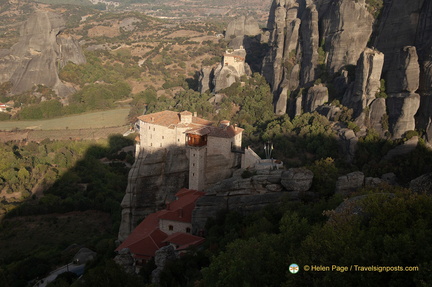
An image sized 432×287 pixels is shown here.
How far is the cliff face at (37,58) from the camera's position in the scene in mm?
83938

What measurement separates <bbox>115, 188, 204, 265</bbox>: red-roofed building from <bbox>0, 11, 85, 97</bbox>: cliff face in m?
58.5

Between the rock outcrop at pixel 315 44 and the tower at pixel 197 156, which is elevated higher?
the rock outcrop at pixel 315 44

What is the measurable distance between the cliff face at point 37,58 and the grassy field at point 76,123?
34.2ft

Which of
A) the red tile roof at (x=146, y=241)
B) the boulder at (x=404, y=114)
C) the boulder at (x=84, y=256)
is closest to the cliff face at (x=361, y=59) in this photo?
the boulder at (x=404, y=114)

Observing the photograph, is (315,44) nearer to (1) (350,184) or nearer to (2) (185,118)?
(2) (185,118)

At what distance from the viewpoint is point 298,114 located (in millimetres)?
54500

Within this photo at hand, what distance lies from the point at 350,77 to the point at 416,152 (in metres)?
14.9

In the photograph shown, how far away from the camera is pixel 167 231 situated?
30453 mm

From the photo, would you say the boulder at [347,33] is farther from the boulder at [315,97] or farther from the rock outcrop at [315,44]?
the boulder at [315,97]

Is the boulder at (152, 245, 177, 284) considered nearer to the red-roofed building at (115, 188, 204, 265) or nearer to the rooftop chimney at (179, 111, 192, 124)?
the red-roofed building at (115, 188, 204, 265)

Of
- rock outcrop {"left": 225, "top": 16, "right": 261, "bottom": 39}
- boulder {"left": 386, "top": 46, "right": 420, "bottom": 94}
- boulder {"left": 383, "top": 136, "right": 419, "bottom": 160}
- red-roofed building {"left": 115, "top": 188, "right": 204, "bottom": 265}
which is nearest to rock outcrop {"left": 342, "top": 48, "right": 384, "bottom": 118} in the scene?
boulder {"left": 386, "top": 46, "right": 420, "bottom": 94}

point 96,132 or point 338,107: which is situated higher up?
point 338,107

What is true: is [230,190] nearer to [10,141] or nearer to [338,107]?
[338,107]

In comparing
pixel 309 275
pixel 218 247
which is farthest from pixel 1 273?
pixel 309 275
